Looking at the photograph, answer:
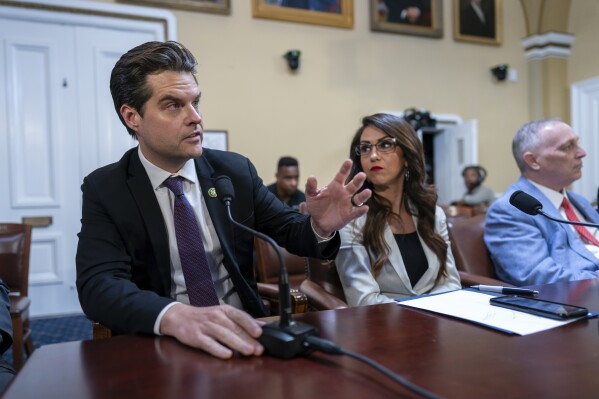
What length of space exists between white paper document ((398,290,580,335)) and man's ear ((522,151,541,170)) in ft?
4.23

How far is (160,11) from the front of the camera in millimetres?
5246

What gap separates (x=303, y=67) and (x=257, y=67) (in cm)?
59

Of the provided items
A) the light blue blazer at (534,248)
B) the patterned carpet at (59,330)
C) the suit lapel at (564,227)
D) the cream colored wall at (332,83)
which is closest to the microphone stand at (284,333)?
the light blue blazer at (534,248)

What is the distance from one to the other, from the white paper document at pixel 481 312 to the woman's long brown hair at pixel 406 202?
0.56 metres

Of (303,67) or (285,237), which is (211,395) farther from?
(303,67)

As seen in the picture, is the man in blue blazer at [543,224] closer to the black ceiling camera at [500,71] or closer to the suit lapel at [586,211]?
the suit lapel at [586,211]

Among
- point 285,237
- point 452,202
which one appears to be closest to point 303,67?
point 452,202

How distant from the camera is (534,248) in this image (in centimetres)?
216

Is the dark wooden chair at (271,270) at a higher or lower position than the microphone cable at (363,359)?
lower

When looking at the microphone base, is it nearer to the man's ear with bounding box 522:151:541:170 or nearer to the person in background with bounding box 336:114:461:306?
the person in background with bounding box 336:114:461:306

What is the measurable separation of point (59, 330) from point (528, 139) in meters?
3.91

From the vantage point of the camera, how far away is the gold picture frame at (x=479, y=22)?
22.4 feet

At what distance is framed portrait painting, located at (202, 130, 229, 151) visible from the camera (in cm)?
554

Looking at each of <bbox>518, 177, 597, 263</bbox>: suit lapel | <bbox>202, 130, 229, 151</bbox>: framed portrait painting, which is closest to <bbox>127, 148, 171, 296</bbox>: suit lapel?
<bbox>518, 177, 597, 263</bbox>: suit lapel
